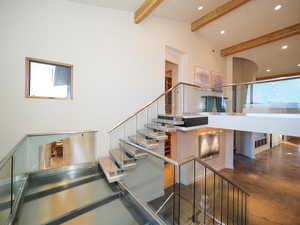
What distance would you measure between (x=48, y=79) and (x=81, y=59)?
94 cm

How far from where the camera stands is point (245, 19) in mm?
5383

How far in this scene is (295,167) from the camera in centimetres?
738

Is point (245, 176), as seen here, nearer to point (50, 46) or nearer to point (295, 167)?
point (295, 167)

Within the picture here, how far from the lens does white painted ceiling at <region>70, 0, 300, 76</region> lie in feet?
15.1

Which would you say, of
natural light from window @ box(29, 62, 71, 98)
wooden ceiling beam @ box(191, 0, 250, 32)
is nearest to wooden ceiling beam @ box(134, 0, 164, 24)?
natural light from window @ box(29, 62, 71, 98)

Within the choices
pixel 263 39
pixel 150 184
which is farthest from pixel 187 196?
pixel 263 39

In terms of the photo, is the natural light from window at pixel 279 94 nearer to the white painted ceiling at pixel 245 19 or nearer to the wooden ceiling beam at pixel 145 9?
the white painted ceiling at pixel 245 19

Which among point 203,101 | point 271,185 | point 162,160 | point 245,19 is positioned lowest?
point 271,185

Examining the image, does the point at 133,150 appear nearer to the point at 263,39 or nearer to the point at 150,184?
the point at 150,184

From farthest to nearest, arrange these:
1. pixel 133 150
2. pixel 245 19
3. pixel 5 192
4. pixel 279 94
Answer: pixel 245 19
pixel 279 94
pixel 133 150
pixel 5 192

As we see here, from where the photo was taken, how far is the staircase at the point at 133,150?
304 centimetres

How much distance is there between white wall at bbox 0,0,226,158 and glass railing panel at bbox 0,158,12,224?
3.84ft

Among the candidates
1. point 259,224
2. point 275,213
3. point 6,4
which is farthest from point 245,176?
point 6,4

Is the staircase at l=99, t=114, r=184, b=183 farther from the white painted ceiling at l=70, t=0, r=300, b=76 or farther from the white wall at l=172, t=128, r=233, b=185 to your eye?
the white painted ceiling at l=70, t=0, r=300, b=76
